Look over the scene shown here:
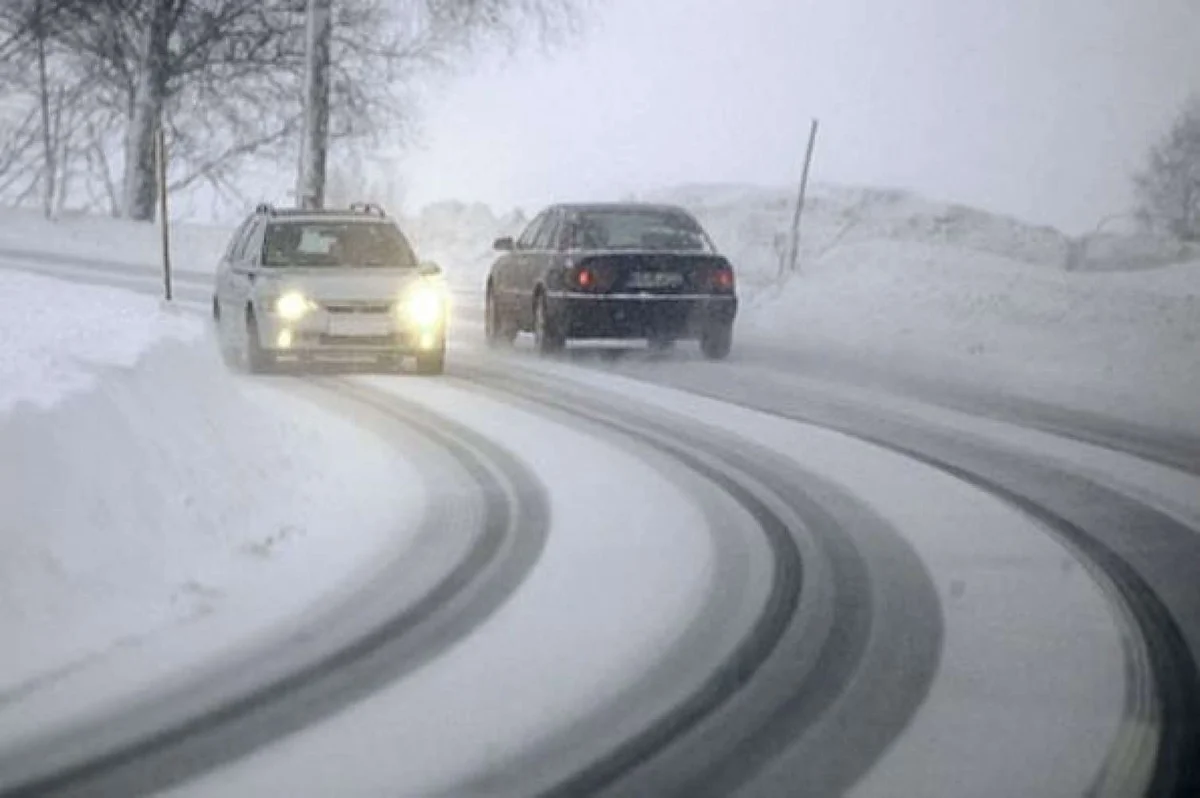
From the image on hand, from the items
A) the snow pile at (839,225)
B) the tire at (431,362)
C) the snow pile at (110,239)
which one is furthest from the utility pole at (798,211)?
the snow pile at (110,239)

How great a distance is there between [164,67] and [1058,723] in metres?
27.0

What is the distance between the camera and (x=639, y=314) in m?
17.8

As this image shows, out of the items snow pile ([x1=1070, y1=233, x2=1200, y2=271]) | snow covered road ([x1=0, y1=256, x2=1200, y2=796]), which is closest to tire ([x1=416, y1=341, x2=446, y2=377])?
snow covered road ([x1=0, y1=256, x2=1200, y2=796])

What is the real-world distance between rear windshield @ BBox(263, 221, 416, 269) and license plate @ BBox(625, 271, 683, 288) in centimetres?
212

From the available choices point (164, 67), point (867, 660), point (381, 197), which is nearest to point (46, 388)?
point (867, 660)

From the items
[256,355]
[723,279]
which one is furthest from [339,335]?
[723,279]

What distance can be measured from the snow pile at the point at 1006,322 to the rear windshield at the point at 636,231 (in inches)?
70.6

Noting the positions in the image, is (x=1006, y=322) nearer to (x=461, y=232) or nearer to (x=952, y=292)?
(x=952, y=292)

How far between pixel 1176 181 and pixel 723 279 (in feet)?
17.0

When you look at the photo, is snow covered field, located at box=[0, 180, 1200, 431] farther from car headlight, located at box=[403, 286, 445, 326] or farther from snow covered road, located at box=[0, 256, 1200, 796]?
snow covered road, located at box=[0, 256, 1200, 796]

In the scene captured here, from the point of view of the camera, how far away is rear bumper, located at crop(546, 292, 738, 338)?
17766 mm

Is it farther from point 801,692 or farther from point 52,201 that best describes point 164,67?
point 801,692

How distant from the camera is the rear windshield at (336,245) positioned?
16531mm

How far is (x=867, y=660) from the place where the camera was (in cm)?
613
